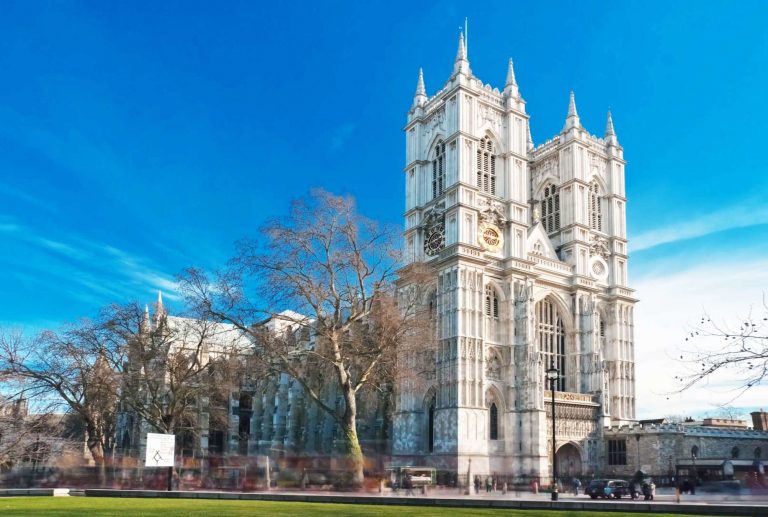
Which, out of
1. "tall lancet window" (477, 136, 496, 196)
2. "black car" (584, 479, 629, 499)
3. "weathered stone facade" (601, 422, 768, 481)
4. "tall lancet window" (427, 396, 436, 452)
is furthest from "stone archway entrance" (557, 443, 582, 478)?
"tall lancet window" (477, 136, 496, 196)

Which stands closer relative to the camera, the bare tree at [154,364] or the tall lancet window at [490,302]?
the bare tree at [154,364]

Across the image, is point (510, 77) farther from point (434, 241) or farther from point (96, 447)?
point (96, 447)

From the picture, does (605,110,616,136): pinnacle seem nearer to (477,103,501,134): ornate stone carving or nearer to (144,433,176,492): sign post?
(477,103,501,134): ornate stone carving

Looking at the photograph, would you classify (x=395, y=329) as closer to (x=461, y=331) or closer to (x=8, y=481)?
(x=461, y=331)

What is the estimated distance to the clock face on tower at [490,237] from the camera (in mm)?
55844

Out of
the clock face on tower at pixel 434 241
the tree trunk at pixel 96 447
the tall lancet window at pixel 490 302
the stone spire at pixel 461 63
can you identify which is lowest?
the tree trunk at pixel 96 447

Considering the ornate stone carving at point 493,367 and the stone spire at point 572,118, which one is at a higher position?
the stone spire at point 572,118

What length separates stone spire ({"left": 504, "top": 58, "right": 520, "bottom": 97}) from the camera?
6181 cm

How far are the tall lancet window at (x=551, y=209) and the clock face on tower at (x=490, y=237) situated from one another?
895 centimetres

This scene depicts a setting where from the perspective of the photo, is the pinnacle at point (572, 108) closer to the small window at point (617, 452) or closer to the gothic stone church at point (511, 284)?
the gothic stone church at point (511, 284)

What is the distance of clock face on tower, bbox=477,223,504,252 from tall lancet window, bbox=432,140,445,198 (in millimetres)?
4775

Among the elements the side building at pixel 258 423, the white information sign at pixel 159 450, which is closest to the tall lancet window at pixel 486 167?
the side building at pixel 258 423

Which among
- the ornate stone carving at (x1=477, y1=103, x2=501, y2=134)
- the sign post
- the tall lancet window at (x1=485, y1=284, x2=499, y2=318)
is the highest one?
the ornate stone carving at (x1=477, y1=103, x2=501, y2=134)

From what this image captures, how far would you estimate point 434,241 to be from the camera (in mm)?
56781
